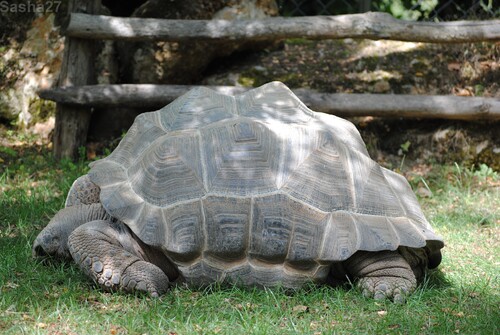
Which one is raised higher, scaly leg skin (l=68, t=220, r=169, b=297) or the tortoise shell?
the tortoise shell

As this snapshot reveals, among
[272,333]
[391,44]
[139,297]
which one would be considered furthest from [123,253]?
[391,44]

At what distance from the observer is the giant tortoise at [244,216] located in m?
4.02

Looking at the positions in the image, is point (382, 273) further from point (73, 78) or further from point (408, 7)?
point (408, 7)

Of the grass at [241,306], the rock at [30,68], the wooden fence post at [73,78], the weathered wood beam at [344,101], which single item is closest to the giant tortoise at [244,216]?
the grass at [241,306]

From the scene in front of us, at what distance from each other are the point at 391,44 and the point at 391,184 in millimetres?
4042

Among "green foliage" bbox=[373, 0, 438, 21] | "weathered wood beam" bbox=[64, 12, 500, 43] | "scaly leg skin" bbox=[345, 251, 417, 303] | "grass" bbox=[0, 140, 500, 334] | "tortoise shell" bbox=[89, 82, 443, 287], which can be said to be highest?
"green foliage" bbox=[373, 0, 438, 21]

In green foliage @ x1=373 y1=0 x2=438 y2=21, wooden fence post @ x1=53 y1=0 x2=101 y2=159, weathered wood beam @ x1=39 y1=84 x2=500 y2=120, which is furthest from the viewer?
green foliage @ x1=373 y1=0 x2=438 y2=21

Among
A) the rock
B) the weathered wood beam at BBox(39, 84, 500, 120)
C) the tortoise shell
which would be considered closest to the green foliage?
the weathered wood beam at BBox(39, 84, 500, 120)

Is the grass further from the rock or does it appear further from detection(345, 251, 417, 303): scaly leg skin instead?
the rock

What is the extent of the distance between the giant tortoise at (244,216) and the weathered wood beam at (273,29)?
8.18ft

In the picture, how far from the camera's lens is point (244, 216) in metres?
4.02

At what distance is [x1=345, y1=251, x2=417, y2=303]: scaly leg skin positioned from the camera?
4.08m

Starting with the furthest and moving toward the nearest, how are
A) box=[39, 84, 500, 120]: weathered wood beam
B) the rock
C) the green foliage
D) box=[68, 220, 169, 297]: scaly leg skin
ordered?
1. the green foliage
2. the rock
3. box=[39, 84, 500, 120]: weathered wood beam
4. box=[68, 220, 169, 297]: scaly leg skin

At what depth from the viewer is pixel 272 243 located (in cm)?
401
